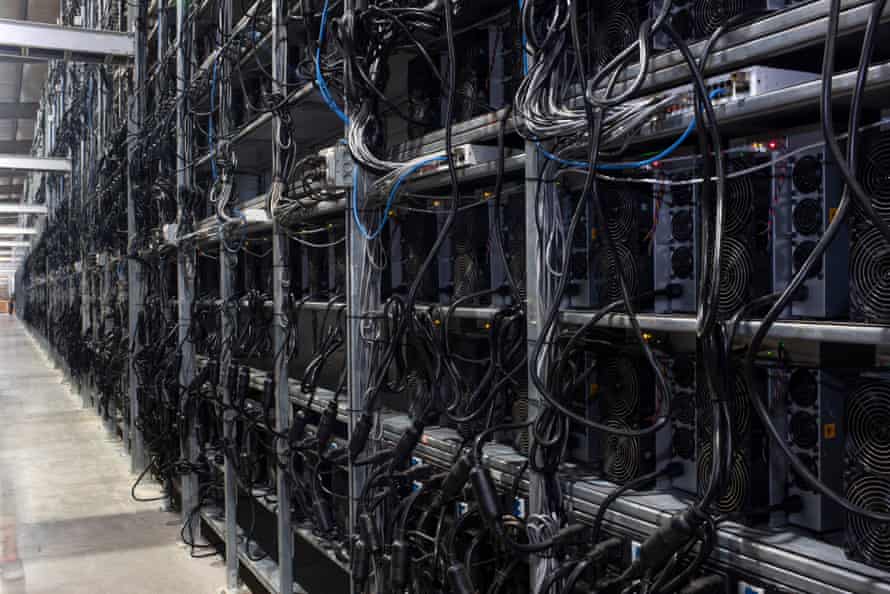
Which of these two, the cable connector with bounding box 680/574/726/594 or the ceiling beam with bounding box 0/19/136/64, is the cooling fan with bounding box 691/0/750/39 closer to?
the cable connector with bounding box 680/574/726/594

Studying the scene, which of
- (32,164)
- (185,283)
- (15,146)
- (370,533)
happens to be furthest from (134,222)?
(15,146)

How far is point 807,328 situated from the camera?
1.01m

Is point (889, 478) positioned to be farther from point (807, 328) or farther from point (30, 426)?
point (30, 426)

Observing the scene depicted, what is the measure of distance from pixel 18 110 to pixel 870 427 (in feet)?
46.0

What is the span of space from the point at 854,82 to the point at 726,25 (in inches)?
8.4

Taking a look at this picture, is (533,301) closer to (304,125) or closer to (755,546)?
(755,546)

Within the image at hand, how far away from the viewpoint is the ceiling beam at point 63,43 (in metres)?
3.97

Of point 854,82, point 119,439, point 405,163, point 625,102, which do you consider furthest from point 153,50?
point 854,82

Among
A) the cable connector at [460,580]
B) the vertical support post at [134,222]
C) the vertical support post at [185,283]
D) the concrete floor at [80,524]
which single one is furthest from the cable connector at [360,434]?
the vertical support post at [134,222]

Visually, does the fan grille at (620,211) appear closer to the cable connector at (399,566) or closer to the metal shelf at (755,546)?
the metal shelf at (755,546)

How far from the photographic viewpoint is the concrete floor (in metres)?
3.34

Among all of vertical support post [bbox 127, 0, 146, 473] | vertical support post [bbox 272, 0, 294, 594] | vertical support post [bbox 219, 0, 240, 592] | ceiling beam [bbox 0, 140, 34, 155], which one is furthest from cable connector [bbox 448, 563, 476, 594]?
ceiling beam [bbox 0, 140, 34, 155]

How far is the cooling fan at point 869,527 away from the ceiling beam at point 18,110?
13652mm

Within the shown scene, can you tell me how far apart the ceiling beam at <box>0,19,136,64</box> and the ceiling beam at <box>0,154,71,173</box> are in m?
2.96
